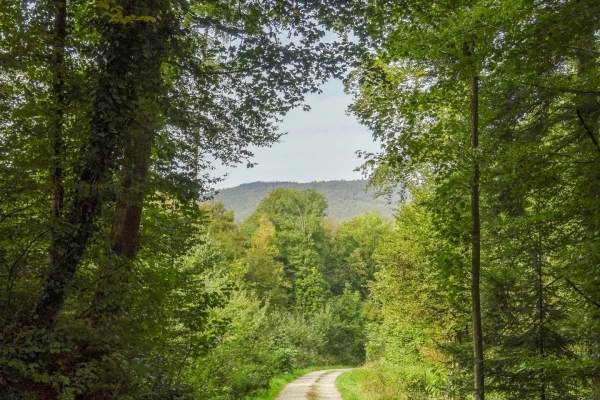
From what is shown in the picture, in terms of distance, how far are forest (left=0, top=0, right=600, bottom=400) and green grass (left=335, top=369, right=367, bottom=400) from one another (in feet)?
20.5

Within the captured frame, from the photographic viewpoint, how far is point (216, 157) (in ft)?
27.1

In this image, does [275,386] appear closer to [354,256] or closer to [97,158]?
[97,158]

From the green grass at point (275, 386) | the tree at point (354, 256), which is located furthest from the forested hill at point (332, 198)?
the green grass at point (275, 386)

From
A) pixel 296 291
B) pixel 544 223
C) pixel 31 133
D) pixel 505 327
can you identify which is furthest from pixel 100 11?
pixel 296 291

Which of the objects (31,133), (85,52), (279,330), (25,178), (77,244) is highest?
(85,52)

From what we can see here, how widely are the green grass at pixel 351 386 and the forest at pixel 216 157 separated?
625 cm

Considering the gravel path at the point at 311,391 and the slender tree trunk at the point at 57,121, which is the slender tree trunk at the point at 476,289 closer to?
the slender tree trunk at the point at 57,121

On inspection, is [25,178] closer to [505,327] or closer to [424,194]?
[505,327]

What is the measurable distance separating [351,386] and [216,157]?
14158 mm

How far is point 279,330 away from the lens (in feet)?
93.4

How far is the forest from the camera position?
192 inches

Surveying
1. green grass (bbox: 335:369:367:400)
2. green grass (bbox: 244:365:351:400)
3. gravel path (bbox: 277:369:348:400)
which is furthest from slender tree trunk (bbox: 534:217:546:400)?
green grass (bbox: 244:365:351:400)

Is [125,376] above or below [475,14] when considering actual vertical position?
below

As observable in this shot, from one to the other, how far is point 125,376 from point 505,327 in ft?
21.9
